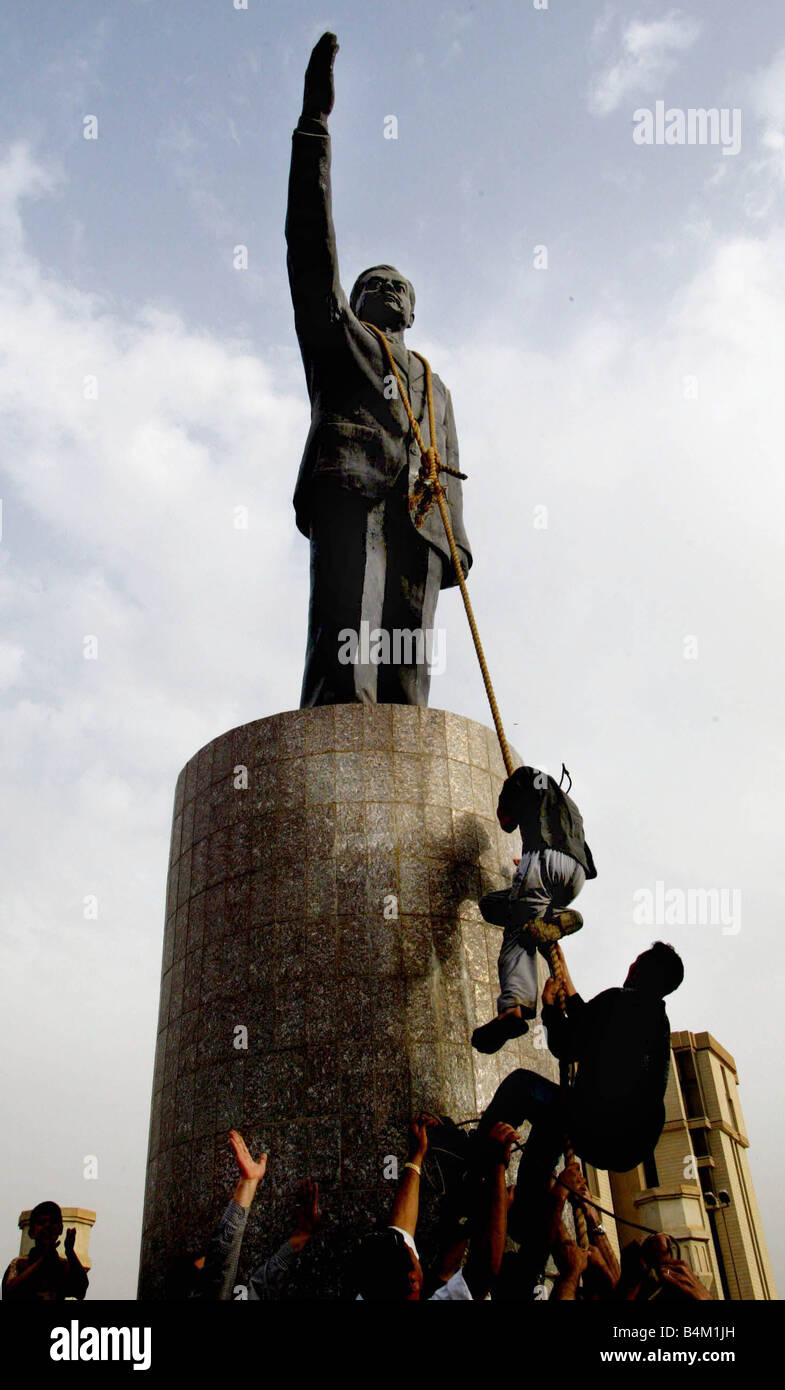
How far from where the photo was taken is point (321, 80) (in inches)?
326

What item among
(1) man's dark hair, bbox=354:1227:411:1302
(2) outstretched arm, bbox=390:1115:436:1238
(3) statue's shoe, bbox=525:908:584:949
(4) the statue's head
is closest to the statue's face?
(4) the statue's head

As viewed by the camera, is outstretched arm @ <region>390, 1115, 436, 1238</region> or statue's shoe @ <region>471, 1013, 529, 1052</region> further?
statue's shoe @ <region>471, 1013, 529, 1052</region>

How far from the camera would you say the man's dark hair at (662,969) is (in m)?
5.61

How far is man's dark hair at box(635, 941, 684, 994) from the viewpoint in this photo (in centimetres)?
561

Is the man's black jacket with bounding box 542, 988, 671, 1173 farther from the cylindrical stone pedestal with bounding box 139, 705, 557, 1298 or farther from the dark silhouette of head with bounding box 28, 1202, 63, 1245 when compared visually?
the dark silhouette of head with bounding box 28, 1202, 63, 1245

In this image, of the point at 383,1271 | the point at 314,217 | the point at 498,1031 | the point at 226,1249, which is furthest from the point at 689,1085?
the point at 383,1271

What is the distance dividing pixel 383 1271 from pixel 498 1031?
121 inches

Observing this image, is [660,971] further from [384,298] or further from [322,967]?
[384,298]

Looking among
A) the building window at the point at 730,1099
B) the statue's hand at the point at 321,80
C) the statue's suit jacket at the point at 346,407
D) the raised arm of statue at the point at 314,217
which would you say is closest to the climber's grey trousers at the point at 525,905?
the statue's suit jacket at the point at 346,407

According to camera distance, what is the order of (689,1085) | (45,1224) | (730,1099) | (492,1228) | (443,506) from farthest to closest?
(730,1099) < (689,1085) < (443,506) < (492,1228) < (45,1224)

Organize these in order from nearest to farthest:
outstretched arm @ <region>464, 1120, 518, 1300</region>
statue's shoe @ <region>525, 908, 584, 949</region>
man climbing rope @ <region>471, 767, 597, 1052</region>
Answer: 1. outstretched arm @ <region>464, 1120, 518, 1300</region>
2. man climbing rope @ <region>471, 767, 597, 1052</region>
3. statue's shoe @ <region>525, 908, 584, 949</region>

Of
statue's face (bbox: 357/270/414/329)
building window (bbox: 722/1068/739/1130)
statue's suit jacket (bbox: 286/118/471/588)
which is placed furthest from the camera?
building window (bbox: 722/1068/739/1130)
